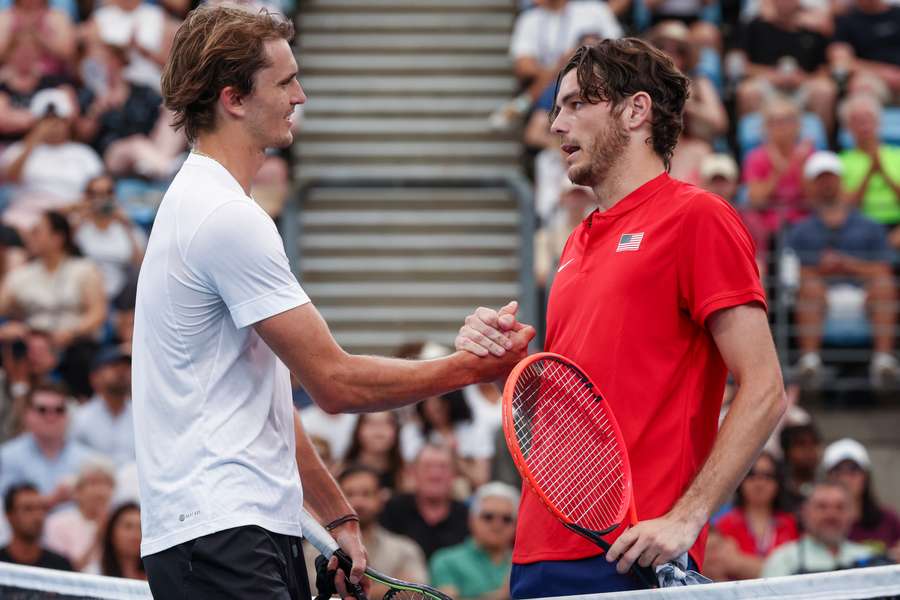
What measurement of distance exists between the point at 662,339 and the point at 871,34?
885 cm

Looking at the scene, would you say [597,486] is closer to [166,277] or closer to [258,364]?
[258,364]

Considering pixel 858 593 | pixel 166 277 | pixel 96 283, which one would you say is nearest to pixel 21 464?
pixel 96 283

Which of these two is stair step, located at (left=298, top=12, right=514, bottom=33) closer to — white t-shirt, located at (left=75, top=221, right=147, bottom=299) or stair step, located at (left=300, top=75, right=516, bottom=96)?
stair step, located at (left=300, top=75, right=516, bottom=96)

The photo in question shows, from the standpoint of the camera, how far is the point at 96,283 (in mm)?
Result: 9641

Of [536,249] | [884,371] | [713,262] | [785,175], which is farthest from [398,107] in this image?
[713,262]

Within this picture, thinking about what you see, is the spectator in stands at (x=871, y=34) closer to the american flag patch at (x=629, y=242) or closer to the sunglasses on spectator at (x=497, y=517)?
the sunglasses on spectator at (x=497, y=517)

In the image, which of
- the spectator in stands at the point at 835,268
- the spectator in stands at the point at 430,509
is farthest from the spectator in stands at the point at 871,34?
the spectator in stands at the point at 430,509

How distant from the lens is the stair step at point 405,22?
39.4 ft

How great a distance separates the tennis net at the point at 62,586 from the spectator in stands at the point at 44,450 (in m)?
4.62

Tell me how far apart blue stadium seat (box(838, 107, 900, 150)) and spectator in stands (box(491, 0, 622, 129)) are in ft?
6.00

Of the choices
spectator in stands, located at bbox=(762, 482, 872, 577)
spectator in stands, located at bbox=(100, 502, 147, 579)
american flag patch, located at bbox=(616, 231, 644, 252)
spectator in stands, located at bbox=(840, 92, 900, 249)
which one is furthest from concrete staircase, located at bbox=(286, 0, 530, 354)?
american flag patch, located at bbox=(616, 231, 644, 252)

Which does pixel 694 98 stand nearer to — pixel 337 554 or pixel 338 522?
pixel 338 522

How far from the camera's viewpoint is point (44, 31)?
11469 millimetres

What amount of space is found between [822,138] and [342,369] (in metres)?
7.86
